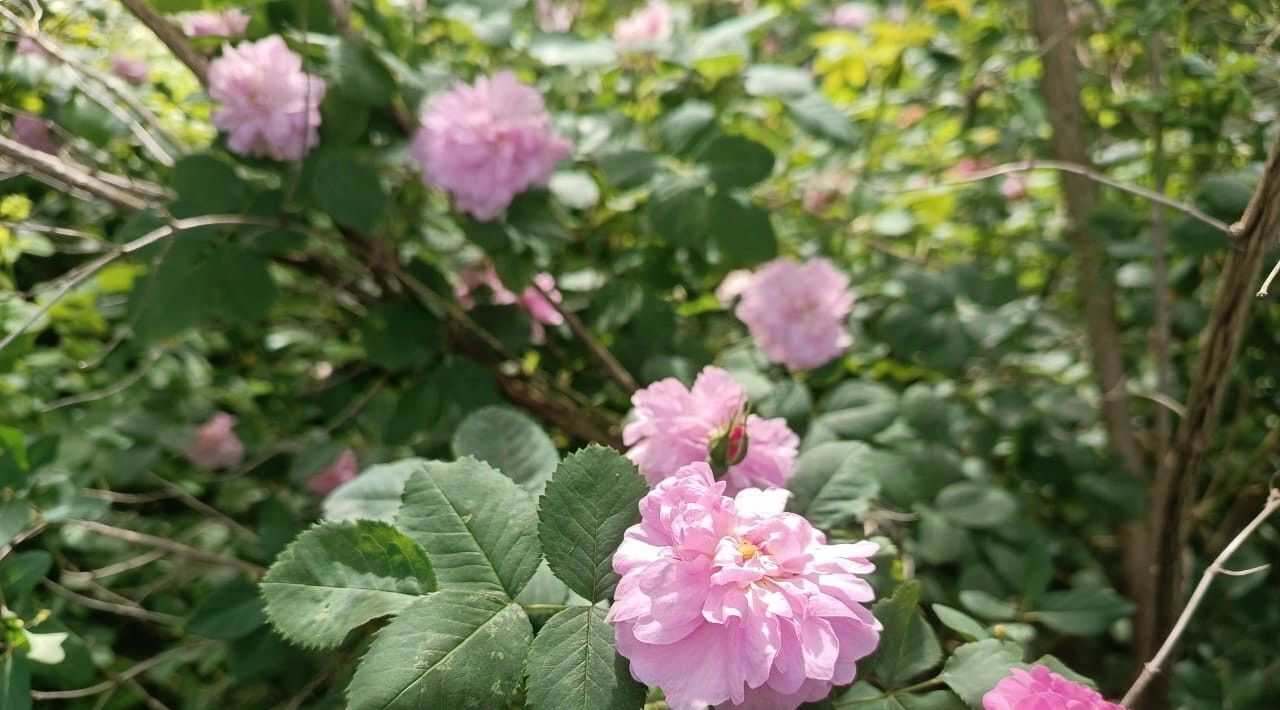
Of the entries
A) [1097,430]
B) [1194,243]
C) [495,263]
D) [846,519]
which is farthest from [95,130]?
[1097,430]

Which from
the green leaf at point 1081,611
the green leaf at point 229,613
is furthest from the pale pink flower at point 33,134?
the green leaf at point 1081,611

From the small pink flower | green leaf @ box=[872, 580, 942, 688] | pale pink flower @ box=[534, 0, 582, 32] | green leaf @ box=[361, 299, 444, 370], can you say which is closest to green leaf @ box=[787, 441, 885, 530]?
green leaf @ box=[872, 580, 942, 688]

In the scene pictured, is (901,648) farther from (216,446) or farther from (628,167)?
(216,446)

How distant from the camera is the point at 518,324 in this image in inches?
42.9

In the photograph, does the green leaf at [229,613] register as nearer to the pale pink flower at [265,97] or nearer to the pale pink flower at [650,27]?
the pale pink flower at [265,97]

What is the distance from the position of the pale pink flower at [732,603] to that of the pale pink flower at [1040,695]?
0.08m

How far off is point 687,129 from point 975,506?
1.98 ft

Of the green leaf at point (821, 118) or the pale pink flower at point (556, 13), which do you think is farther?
the pale pink flower at point (556, 13)

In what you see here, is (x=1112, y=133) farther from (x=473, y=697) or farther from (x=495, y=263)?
(x=473, y=697)

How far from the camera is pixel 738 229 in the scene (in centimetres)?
107

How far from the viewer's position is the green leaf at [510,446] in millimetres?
690

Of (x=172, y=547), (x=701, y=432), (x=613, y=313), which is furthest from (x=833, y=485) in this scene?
(x=172, y=547)

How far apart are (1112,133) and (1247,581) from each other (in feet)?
2.04

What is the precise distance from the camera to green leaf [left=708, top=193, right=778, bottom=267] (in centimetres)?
107
